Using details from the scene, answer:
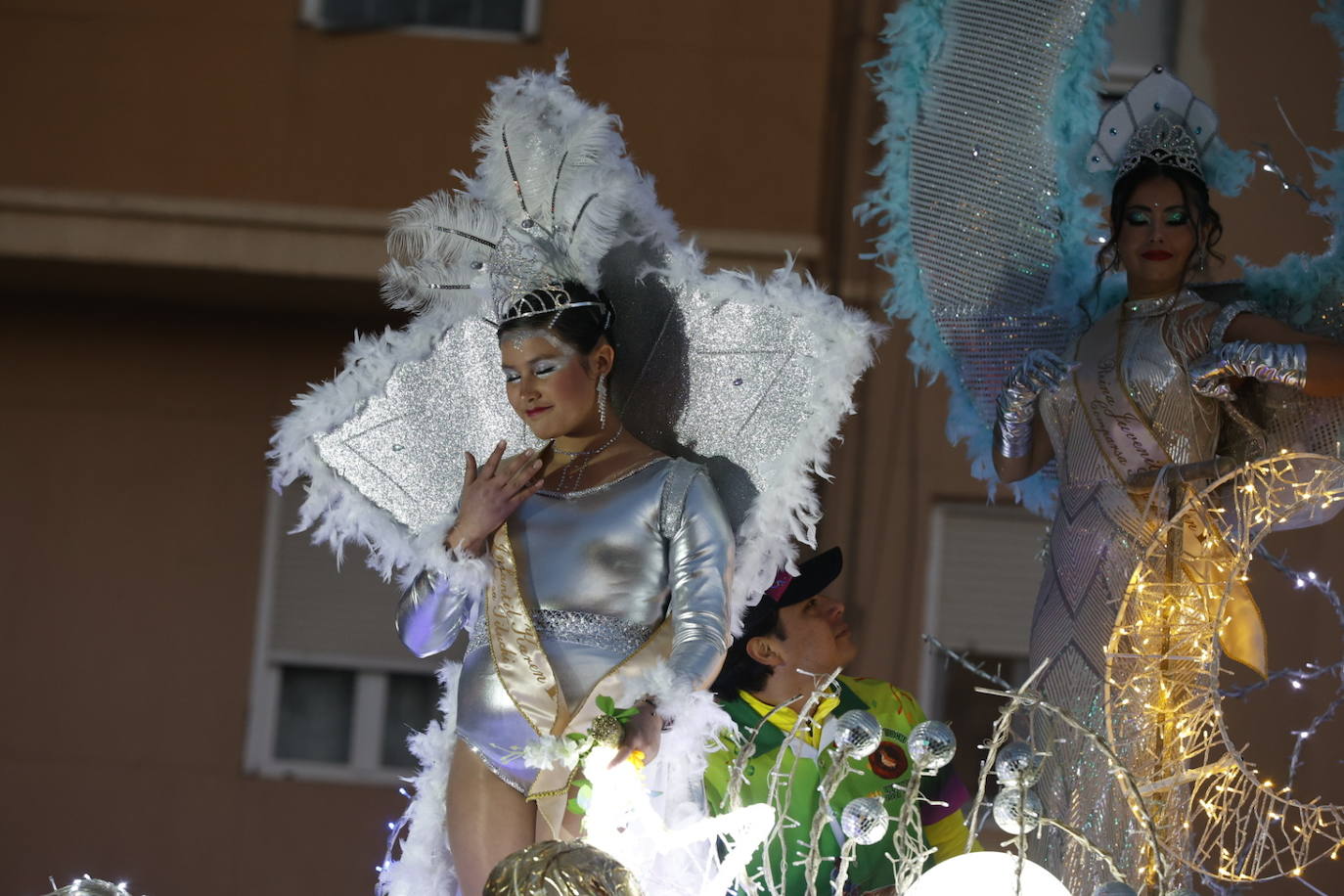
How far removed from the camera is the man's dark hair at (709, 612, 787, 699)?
3.26 m

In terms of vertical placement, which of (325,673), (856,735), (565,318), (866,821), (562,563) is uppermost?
(565,318)

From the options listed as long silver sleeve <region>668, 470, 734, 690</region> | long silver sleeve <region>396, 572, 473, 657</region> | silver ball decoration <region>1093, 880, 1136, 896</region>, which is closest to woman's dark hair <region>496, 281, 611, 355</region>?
long silver sleeve <region>668, 470, 734, 690</region>

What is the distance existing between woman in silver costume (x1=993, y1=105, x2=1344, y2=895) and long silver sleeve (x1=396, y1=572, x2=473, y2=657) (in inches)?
37.5

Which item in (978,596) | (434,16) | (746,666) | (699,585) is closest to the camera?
(699,585)

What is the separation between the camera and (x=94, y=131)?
5668mm

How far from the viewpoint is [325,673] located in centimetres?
591

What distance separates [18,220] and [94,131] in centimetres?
38

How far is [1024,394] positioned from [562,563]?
2.85 ft

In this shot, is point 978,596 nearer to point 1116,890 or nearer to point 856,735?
point 856,735

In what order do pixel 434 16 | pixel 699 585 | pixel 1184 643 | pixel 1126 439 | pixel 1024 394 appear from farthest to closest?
pixel 434 16, pixel 1024 394, pixel 1126 439, pixel 1184 643, pixel 699 585

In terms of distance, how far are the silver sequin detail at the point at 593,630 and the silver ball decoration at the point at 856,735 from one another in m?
0.42

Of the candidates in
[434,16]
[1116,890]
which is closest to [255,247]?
[434,16]

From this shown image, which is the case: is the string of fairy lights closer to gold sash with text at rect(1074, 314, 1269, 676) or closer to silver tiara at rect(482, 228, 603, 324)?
gold sash with text at rect(1074, 314, 1269, 676)

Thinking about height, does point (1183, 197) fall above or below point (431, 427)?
above
